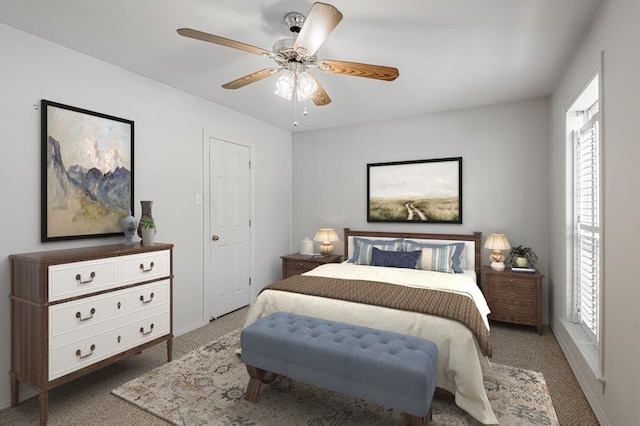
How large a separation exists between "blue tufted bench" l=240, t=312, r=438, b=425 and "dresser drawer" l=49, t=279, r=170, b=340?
105cm

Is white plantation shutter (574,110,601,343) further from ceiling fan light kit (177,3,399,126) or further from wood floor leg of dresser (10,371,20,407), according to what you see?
wood floor leg of dresser (10,371,20,407)

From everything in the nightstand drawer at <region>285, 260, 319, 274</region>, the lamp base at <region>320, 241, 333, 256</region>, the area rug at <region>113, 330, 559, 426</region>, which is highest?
the lamp base at <region>320, 241, 333, 256</region>

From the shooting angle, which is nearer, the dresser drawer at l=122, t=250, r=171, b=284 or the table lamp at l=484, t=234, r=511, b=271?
the dresser drawer at l=122, t=250, r=171, b=284

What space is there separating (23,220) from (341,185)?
3709mm

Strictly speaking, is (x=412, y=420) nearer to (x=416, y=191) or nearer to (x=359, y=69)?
(x=359, y=69)

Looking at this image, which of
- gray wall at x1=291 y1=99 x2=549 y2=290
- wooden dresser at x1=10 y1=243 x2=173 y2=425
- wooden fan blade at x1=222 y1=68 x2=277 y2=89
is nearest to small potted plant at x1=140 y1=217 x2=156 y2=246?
wooden dresser at x1=10 y1=243 x2=173 y2=425

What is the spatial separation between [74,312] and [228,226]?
2.16 meters

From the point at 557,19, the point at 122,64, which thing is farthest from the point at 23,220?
the point at 557,19

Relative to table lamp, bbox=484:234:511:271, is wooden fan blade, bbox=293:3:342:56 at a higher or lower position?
Result: higher

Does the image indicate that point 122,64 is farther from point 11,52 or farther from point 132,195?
point 132,195

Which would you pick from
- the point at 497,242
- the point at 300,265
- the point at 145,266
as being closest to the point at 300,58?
the point at 145,266

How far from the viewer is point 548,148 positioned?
3.82m

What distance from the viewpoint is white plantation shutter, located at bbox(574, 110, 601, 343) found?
2.58 m

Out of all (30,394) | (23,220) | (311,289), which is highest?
(23,220)
